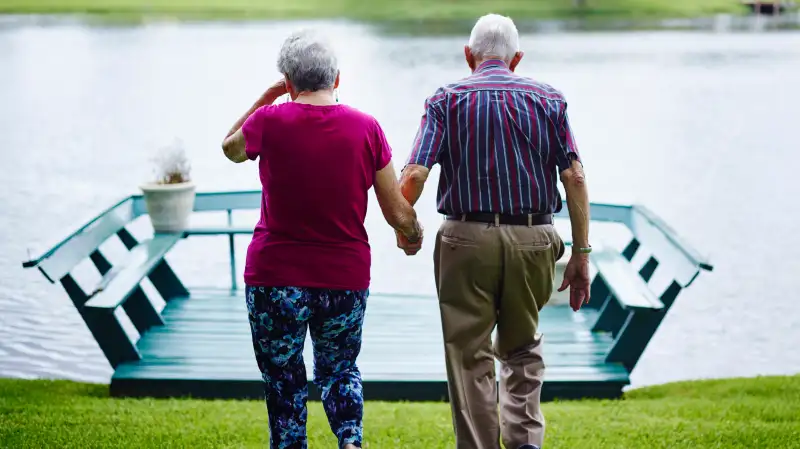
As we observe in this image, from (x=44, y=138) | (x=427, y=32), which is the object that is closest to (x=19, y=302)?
(x=44, y=138)

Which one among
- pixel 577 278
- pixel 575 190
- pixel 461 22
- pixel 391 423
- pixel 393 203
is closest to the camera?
pixel 393 203

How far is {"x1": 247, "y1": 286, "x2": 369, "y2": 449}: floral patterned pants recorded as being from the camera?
9.71 feet

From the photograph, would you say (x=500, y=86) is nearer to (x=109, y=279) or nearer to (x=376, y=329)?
(x=376, y=329)

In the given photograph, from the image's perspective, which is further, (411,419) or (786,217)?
(786,217)

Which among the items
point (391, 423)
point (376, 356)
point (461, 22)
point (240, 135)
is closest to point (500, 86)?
point (240, 135)

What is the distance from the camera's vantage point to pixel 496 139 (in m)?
3.11

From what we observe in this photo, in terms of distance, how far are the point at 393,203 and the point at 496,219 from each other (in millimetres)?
350

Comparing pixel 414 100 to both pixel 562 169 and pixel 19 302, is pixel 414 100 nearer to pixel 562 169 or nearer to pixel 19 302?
pixel 19 302

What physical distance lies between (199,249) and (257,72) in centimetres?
1898

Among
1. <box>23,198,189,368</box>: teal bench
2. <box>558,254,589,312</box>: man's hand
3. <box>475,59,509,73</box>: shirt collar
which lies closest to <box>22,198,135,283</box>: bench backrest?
<box>23,198,189,368</box>: teal bench

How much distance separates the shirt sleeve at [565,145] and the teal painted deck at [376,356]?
6.91 ft

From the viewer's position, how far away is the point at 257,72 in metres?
27.7

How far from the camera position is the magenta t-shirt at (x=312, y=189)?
288 centimetres

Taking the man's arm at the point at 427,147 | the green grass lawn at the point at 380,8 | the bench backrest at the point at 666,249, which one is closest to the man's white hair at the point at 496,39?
the man's arm at the point at 427,147
